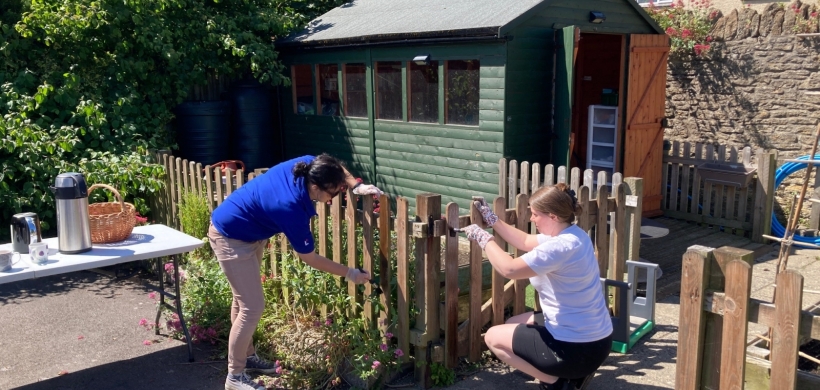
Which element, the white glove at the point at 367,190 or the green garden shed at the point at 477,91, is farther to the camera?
the green garden shed at the point at 477,91

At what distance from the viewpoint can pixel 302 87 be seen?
11250mm

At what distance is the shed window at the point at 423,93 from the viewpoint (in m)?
8.89

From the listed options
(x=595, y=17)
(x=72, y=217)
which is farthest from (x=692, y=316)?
(x=595, y=17)

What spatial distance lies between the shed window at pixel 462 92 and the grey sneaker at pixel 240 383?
509 cm

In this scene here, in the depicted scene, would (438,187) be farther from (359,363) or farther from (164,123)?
(359,363)

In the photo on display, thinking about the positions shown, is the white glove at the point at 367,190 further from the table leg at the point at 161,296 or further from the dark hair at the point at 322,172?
the table leg at the point at 161,296

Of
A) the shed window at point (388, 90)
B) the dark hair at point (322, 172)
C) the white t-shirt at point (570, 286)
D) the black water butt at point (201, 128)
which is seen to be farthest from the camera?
the black water butt at point (201, 128)

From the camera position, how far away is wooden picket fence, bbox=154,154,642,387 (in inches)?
165

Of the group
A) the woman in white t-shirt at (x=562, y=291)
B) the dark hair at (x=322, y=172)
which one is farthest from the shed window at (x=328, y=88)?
the woman in white t-shirt at (x=562, y=291)

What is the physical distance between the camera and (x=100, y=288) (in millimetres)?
6457

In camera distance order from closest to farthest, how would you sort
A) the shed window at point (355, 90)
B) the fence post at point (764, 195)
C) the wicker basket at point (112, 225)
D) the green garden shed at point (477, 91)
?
the wicker basket at point (112, 225), the fence post at point (764, 195), the green garden shed at point (477, 91), the shed window at point (355, 90)

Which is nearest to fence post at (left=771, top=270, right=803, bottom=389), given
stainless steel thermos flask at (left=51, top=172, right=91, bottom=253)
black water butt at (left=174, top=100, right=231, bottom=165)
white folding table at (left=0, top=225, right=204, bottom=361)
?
white folding table at (left=0, top=225, right=204, bottom=361)

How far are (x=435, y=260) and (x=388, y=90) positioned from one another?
5647 mm

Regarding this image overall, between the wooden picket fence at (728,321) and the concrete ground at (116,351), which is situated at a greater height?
the wooden picket fence at (728,321)
